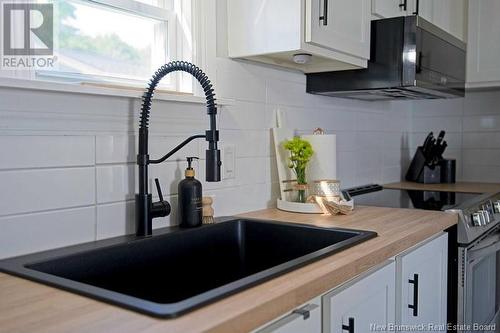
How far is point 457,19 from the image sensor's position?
111 inches

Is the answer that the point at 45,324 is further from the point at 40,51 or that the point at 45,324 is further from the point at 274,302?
the point at 40,51

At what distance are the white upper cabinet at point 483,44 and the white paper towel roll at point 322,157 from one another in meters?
1.35

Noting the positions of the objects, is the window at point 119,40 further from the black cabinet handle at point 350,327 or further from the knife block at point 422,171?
the knife block at point 422,171

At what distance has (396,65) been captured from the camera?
1986mm

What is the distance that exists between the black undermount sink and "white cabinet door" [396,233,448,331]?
7.8 inches

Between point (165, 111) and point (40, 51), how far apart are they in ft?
1.21

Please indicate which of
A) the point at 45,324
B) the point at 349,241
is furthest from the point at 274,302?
the point at 349,241

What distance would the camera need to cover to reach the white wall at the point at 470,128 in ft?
9.93

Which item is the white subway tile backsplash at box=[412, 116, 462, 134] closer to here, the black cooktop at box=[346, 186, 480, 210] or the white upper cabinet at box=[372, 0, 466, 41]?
the white upper cabinet at box=[372, 0, 466, 41]

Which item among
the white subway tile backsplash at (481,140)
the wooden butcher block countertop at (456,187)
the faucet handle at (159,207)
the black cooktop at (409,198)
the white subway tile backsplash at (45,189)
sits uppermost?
the white subway tile backsplash at (481,140)

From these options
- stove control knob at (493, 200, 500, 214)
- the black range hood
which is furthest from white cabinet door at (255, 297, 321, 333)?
stove control knob at (493, 200, 500, 214)

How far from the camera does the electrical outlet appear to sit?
1.69 metres

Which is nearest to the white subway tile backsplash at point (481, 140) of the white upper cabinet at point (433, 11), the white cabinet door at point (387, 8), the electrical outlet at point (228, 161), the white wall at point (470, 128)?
the white wall at point (470, 128)
